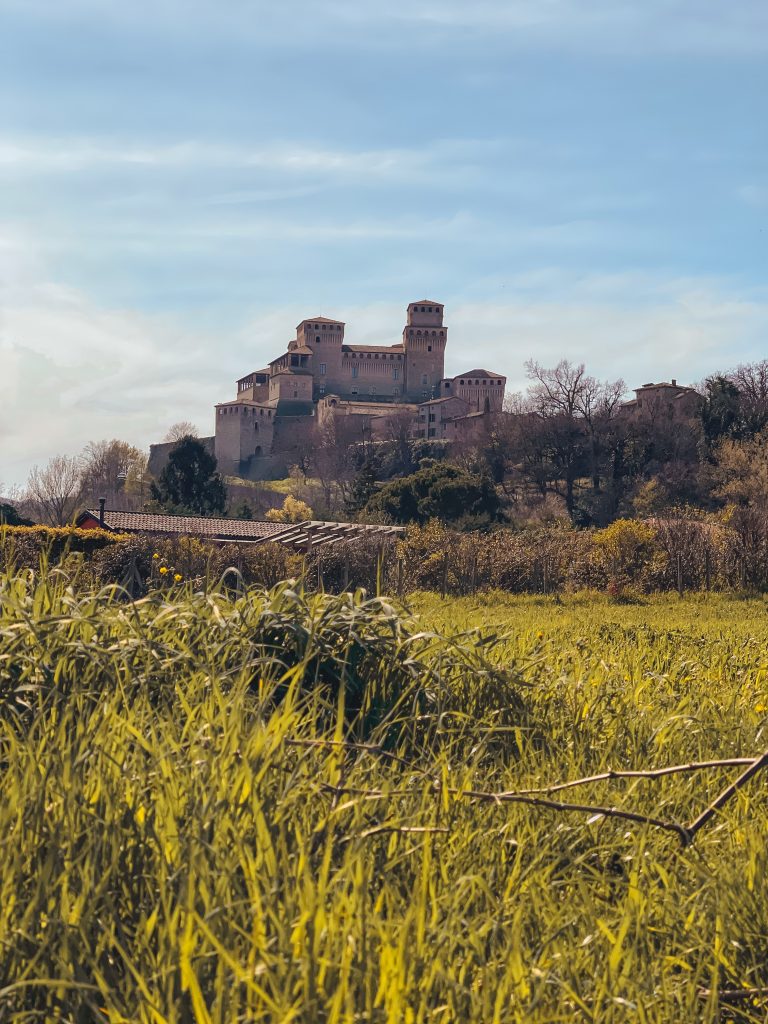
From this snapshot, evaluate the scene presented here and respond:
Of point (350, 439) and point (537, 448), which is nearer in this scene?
point (537, 448)

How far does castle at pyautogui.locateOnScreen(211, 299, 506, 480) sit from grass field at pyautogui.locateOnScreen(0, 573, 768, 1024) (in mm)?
80243

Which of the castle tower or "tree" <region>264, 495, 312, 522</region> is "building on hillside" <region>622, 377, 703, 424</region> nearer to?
"tree" <region>264, 495, 312, 522</region>

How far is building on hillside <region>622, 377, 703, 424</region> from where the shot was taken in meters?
64.9

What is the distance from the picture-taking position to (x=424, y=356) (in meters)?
109

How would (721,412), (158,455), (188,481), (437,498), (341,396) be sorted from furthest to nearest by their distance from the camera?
(341,396), (158,455), (188,481), (721,412), (437,498)

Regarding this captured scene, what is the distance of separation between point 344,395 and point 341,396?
0.33 m

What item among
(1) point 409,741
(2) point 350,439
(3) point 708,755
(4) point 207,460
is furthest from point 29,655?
(2) point 350,439

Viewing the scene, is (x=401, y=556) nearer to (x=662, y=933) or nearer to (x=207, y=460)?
(x=662, y=933)

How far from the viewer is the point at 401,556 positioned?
2162 centimetres

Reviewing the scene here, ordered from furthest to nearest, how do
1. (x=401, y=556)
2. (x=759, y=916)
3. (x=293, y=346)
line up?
(x=293, y=346)
(x=401, y=556)
(x=759, y=916)

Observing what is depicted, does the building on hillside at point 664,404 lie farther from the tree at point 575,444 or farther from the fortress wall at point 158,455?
the fortress wall at point 158,455

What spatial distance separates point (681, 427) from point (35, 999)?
64.4 m

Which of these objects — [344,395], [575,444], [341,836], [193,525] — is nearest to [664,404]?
[575,444]

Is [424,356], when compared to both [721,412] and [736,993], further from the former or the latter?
[736,993]
